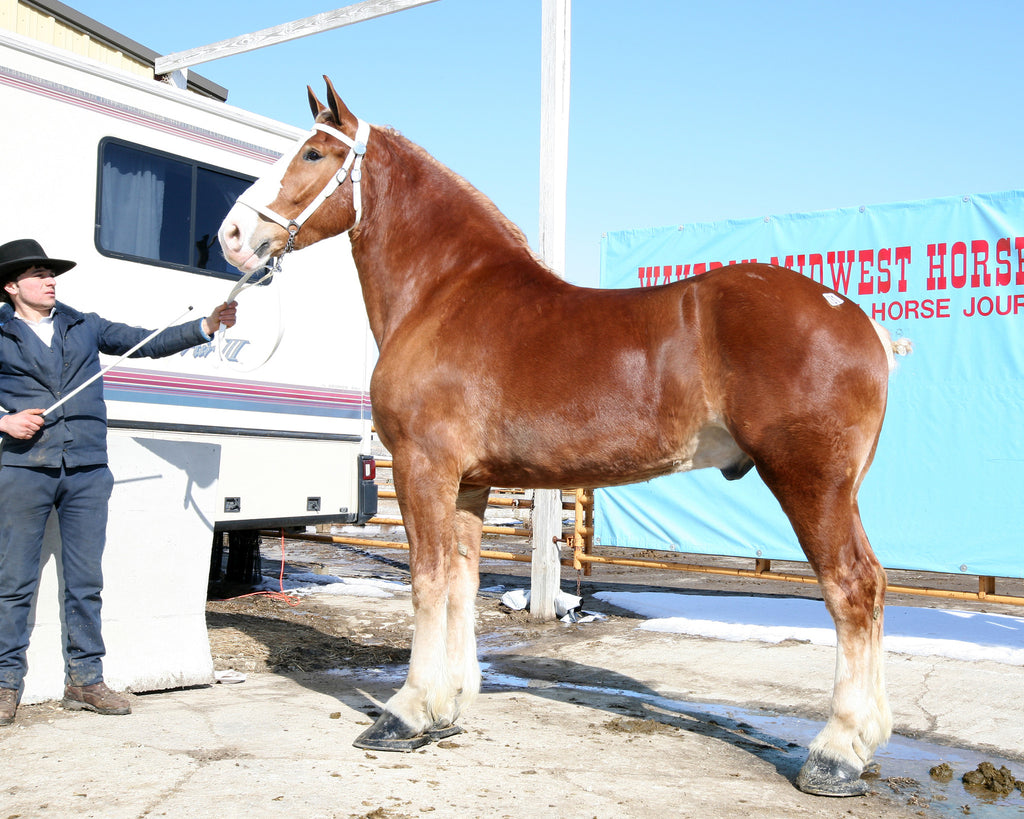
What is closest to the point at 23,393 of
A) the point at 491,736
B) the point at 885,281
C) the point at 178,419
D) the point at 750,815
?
the point at 178,419

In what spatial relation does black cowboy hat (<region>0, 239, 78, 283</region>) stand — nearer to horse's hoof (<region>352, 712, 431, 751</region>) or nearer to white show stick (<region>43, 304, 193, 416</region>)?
white show stick (<region>43, 304, 193, 416</region>)

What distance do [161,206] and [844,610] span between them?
539 cm

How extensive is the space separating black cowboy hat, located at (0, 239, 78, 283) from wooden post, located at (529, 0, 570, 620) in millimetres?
3726

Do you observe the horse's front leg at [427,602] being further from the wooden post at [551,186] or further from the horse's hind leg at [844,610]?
the wooden post at [551,186]

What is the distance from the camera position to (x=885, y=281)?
644cm

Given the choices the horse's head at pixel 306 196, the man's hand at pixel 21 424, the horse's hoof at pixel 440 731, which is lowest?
the horse's hoof at pixel 440 731

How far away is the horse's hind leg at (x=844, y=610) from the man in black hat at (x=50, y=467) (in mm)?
2772

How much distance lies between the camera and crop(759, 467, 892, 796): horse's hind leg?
134 inches

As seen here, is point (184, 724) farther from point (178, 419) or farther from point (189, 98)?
point (189, 98)

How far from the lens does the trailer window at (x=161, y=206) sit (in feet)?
20.5

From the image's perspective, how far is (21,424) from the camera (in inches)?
158

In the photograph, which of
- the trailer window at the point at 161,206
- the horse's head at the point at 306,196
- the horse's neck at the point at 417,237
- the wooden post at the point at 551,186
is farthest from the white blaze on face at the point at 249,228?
the wooden post at the point at 551,186

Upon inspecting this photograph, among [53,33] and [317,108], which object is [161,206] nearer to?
[317,108]

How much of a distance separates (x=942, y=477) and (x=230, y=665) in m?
4.83
